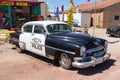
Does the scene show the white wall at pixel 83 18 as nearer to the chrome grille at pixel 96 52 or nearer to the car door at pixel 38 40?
the car door at pixel 38 40

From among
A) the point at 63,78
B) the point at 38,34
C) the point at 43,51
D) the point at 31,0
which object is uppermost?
the point at 31,0

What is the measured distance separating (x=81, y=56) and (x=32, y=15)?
1576 centimetres

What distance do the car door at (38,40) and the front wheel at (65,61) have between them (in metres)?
0.98

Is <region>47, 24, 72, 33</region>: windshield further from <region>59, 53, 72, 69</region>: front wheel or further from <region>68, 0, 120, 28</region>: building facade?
<region>68, 0, 120, 28</region>: building facade

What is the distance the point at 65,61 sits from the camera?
7918mm

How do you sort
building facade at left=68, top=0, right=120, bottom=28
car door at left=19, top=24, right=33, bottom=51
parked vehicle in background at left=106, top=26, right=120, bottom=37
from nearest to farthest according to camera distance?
car door at left=19, top=24, right=33, bottom=51 < parked vehicle in background at left=106, top=26, right=120, bottom=37 < building facade at left=68, top=0, right=120, bottom=28

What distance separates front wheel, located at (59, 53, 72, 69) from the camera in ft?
25.3

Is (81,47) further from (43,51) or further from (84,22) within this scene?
(84,22)

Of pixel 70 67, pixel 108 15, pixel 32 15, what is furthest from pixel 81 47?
pixel 108 15

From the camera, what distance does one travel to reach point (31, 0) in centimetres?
2292

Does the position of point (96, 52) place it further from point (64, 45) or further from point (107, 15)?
point (107, 15)

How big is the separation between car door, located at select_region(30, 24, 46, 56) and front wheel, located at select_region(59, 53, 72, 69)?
98 cm

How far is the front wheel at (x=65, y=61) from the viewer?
770 cm

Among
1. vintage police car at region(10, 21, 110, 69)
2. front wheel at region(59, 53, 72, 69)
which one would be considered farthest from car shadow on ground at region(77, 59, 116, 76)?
front wheel at region(59, 53, 72, 69)
